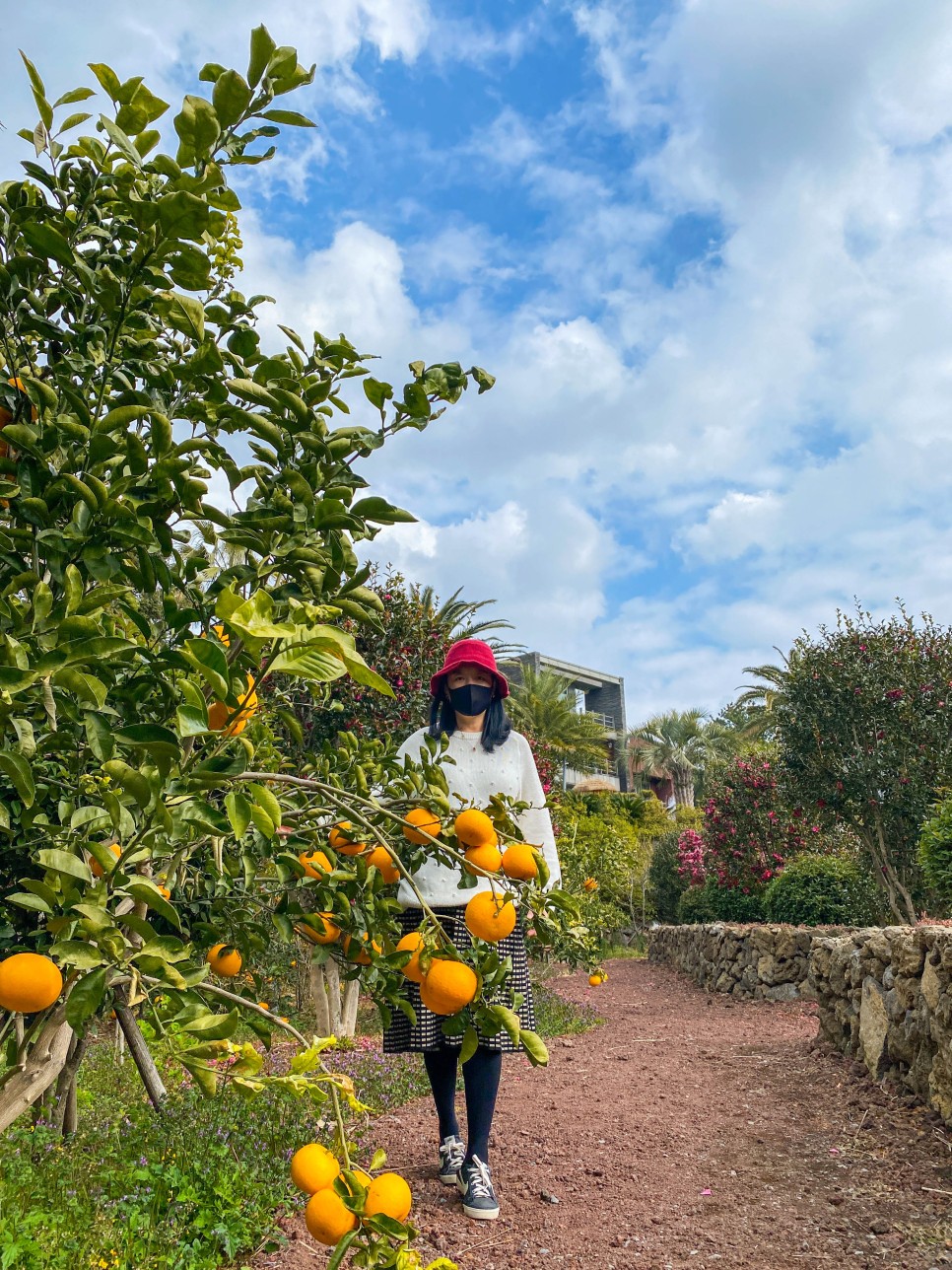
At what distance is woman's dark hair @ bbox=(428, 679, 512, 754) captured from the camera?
9.96 ft

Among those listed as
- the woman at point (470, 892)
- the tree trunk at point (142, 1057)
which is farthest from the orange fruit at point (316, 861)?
the woman at point (470, 892)

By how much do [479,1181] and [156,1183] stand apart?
986 millimetres

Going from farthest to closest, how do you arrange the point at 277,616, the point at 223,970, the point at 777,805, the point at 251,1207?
the point at 777,805, the point at 251,1207, the point at 223,970, the point at 277,616

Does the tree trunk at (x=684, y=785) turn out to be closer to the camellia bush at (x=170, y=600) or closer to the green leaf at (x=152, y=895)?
the camellia bush at (x=170, y=600)

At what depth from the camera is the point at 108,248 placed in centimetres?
126

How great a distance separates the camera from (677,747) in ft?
103

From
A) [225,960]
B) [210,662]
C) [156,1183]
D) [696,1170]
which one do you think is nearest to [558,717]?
[696,1170]

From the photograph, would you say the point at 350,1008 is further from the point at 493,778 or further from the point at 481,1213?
the point at 493,778

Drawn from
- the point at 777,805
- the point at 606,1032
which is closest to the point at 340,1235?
the point at 606,1032

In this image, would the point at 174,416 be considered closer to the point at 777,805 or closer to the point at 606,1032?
the point at 606,1032

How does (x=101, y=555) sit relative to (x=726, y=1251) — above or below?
above

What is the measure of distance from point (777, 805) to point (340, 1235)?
1175 centimetres

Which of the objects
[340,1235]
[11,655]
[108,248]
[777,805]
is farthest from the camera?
[777,805]

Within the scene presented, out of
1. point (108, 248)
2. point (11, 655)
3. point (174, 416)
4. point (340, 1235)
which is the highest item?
point (108, 248)
